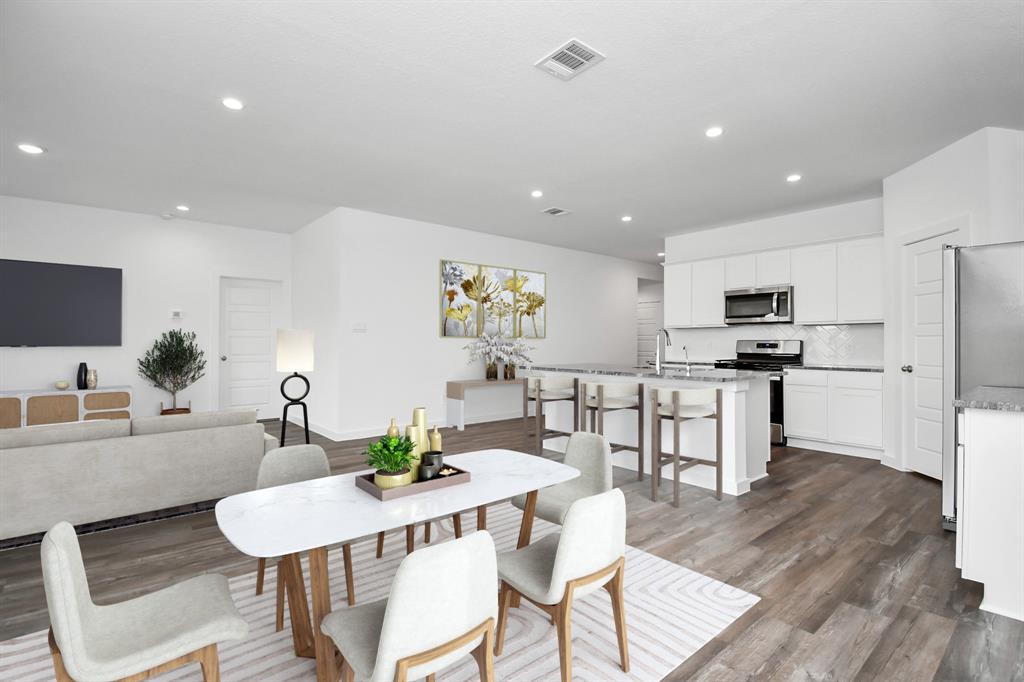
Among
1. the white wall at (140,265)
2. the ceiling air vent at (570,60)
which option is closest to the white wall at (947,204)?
the ceiling air vent at (570,60)

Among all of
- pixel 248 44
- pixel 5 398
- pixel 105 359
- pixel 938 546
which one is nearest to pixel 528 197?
pixel 248 44

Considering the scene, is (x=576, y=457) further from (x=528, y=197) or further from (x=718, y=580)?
(x=528, y=197)

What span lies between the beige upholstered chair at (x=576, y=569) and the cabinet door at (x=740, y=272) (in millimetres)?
5473

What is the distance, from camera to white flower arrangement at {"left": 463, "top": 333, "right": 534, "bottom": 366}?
7180 mm

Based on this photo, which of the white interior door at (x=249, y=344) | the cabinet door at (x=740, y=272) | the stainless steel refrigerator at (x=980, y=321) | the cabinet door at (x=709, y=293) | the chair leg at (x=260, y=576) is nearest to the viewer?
the chair leg at (x=260, y=576)

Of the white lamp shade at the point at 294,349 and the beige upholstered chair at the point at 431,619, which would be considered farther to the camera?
the white lamp shade at the point at 294,349

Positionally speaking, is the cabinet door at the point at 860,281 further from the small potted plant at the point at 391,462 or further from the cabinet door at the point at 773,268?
the small potted plant at the point at 391,462

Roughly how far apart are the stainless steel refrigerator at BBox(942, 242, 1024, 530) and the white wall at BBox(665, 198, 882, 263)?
2664 millimetres

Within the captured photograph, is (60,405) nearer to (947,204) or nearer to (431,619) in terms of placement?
(431,619)

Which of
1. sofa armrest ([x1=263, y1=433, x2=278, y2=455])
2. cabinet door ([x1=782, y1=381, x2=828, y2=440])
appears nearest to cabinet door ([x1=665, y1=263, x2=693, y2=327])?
cabinet door ([x1=782, y1=381, x2=828, y2=440])

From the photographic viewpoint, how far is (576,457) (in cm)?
265

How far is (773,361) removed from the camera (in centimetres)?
620

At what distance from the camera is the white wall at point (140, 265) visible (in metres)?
5.60

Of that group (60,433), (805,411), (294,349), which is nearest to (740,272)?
(805,411)
